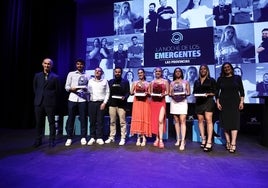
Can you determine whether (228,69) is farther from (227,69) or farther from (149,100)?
(149,100)

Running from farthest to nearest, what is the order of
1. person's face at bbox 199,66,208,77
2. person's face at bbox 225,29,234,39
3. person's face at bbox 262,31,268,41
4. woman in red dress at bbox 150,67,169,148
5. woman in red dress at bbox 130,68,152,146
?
person's face at bbox 225,29,234,39
person's face at bbox 262,31,268,41
woman in red dress at bbox 130,68,152,146
woman in red dress at bbox 150,67,169,148
person's face at bbox 199,66,208,77

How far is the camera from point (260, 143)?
4.23m

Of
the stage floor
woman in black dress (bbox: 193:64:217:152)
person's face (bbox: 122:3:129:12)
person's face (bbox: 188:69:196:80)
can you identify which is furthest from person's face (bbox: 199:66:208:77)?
person's face (bbox: 122:3:129:12)

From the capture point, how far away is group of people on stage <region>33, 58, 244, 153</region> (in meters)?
3.47

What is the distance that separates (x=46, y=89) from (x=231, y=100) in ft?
9.90

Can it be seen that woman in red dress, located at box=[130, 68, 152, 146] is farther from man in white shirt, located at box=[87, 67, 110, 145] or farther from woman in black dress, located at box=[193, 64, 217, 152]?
woman in black dress, located at box=[193, 64, 217, 152]

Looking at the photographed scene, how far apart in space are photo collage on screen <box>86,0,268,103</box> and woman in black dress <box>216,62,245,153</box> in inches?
48.6

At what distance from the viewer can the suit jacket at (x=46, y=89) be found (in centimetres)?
368

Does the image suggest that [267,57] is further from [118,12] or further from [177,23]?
[118,12]

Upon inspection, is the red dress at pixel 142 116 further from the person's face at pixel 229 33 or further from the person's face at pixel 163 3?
the person's face at pixel 163 3

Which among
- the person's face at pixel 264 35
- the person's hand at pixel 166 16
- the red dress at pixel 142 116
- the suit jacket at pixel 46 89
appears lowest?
the red dress at pixel 142 116

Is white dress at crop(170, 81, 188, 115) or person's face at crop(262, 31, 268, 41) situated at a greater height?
person's face at crop(262, 31, 268, 41)

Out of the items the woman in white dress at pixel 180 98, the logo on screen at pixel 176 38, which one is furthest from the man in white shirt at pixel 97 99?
the logo on screen at pixel 176 38

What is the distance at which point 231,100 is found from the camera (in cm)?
345
